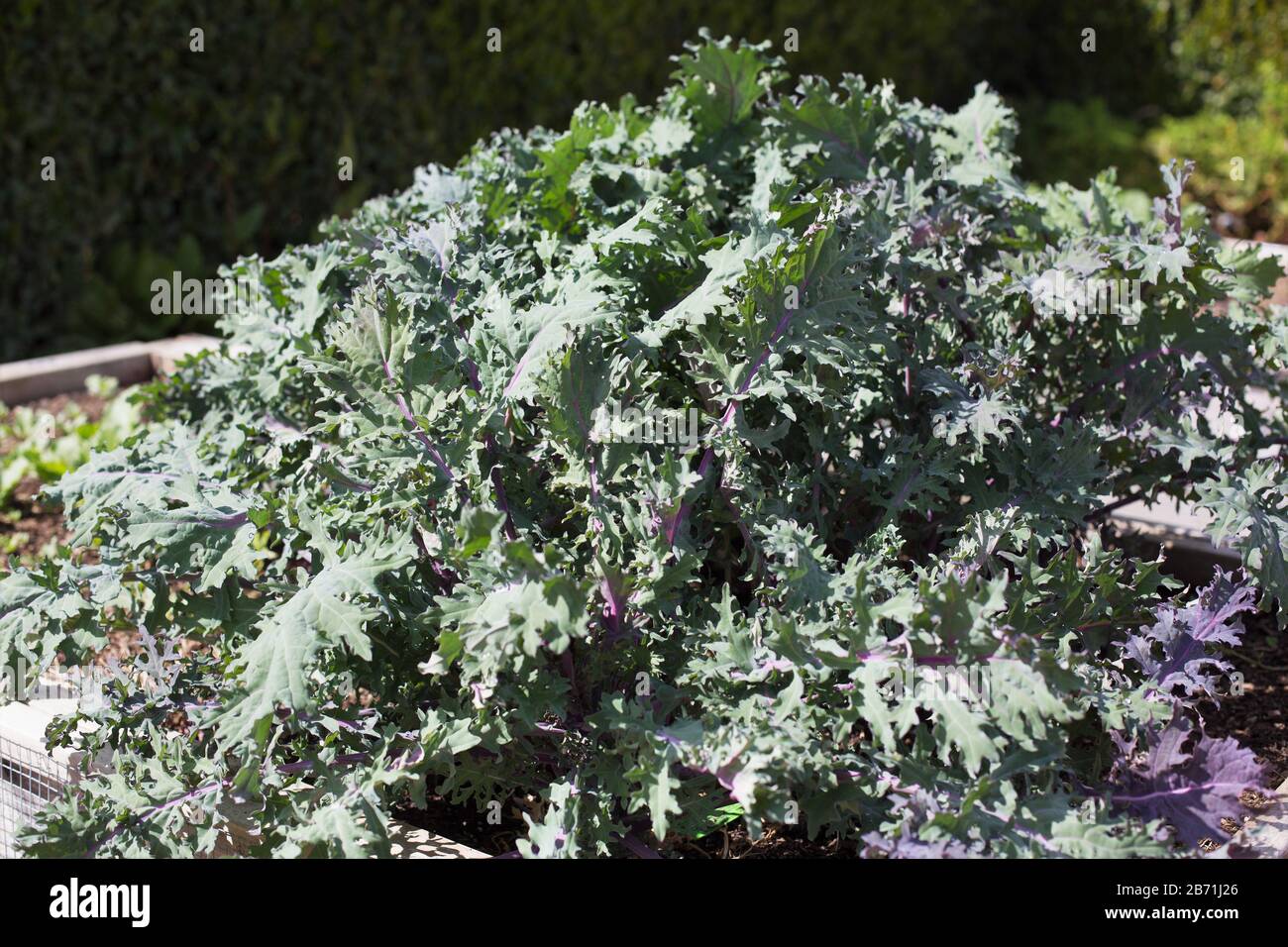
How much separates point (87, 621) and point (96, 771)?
338 millimetres

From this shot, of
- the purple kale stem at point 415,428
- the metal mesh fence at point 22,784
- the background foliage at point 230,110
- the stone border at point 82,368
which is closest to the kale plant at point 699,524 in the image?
the purple kale stem at point 415,428

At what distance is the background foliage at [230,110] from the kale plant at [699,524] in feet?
11.0

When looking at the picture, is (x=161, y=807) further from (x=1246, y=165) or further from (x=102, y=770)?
(x=1246, y=165)

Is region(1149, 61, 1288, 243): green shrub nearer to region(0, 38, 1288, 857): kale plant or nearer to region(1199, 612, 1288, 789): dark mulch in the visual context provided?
region(1199, 612, 1288, 789): dark mulch

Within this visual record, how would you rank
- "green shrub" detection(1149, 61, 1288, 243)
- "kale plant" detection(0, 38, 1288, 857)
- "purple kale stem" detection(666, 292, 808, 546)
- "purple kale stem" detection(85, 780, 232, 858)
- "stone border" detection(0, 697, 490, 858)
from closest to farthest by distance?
1. "kale plant" detection(0, 38, 1288, 857)
2. "purple kale stem" detection(85, 780, 232, 858)
3. "stone border" detection(0, 697, 490, 858)
4. "purple kale stem" detection(666, 292, 808, 546)
5. "green shrub" detection(1149, 61, 1288, 243)

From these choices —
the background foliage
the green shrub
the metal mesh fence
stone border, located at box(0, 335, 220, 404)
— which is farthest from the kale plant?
the green shrub

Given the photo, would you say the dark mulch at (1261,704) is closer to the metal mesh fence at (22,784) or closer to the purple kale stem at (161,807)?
the purple kale stem at (161,807)

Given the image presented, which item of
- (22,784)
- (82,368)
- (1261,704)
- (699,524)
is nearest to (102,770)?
(22,784)

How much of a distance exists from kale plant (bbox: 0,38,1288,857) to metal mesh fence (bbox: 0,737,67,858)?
11 centimetres

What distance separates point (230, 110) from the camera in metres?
6.90

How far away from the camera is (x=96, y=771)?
291cm

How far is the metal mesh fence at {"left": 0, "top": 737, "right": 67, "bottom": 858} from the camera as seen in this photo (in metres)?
2.99

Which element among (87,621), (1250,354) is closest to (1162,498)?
(1250,354)

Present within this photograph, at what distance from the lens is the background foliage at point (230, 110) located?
633 cm
